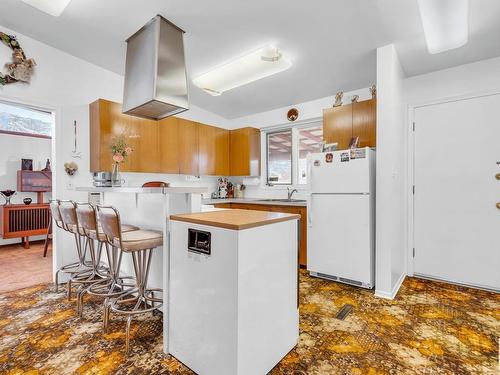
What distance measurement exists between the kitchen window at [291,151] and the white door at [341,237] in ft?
4.22

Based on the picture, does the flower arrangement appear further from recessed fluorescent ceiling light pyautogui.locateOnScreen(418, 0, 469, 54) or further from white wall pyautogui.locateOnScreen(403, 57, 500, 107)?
white wall pyautogui.locateOnScreen(403, 57, 500, 107)

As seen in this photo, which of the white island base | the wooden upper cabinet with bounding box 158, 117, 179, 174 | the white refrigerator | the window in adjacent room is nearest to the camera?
the white island base

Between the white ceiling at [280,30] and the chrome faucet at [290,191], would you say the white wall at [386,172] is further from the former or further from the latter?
the chrome faucet at [290,191]

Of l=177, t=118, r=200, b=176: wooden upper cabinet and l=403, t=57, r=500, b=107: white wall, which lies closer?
l=403, t=57, r=500, b=107: white wall

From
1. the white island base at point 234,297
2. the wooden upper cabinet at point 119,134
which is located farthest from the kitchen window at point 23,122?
the white island base at point 234,297

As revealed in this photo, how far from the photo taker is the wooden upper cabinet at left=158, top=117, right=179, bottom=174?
3.75 meters

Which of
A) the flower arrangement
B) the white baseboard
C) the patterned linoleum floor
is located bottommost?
the patterned linoleum floor

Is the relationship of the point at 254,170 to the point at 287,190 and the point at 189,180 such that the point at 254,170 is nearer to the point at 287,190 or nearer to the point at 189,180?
the point at 287,190

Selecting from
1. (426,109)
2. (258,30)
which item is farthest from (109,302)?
(426,109)

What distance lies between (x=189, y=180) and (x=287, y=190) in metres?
1.72

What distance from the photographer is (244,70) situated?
3.13m

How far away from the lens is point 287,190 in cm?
442

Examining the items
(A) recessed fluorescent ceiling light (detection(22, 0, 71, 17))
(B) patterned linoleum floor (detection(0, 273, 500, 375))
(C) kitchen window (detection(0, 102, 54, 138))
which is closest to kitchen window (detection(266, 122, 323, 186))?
(B) patterned linoleum floor (detection(0, 273, 500, 375))

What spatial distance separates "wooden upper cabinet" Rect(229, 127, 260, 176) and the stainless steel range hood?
2.00m
